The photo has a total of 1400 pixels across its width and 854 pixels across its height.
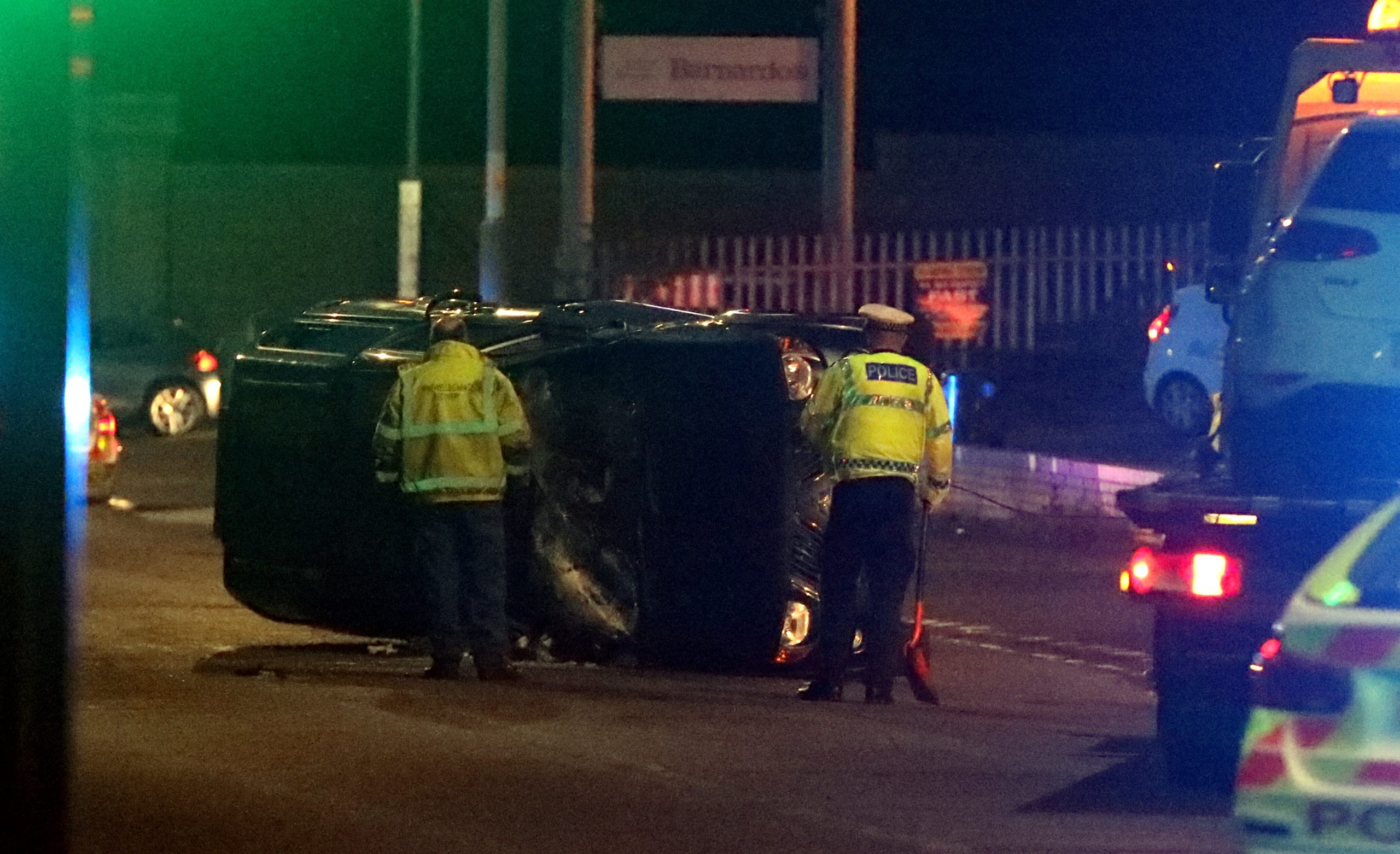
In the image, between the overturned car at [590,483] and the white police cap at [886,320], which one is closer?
the white police cap at [886,320]

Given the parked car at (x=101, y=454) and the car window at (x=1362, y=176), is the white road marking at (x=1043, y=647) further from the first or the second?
the parked car at (x=101, y=454)

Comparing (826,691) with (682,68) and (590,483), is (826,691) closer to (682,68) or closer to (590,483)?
(590,483)

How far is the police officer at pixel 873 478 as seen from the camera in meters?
9.68

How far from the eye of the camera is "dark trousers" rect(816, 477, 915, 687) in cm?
972

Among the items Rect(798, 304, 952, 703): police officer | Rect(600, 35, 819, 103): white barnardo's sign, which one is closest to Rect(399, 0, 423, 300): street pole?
Rect(600, 35, 819, 103): white barnardo's sign

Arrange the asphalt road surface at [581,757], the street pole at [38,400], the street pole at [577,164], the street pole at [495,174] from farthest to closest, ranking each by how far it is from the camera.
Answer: the street pole at [495,174]
the street pole at [577,164]
the asphalt road surface at [581,757]
the street pole at [38,400]

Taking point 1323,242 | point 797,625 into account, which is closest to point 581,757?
point 797,625

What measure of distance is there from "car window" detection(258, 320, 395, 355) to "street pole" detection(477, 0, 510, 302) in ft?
25.9

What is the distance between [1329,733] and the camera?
5.28 metres

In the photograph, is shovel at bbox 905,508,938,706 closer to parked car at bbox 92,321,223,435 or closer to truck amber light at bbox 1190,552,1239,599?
truck amber light at bbox 1190,552,1239,599

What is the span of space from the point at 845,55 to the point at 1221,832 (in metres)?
12.8

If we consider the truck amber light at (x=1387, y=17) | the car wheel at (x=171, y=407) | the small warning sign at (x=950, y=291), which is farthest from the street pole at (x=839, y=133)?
the truck amber light at (x=1387, y=17)

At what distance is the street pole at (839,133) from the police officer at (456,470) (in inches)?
396

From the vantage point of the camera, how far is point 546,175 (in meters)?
32.1
